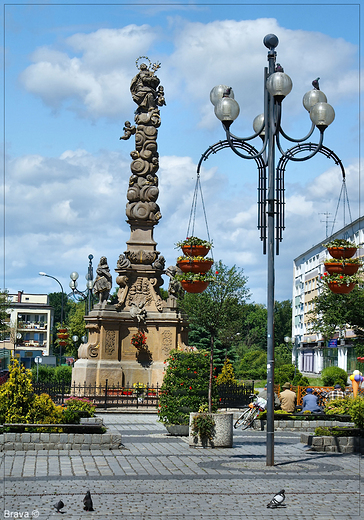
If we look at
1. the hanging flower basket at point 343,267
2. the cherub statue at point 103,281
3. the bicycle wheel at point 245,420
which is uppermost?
the cherub statue at point 103,281

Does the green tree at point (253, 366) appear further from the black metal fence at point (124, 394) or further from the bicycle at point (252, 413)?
Result: the bicycle at point (252, 413)

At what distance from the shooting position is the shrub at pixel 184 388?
18.3m

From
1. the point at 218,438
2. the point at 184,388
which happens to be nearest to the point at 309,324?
the point at 184,388

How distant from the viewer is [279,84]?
525 inches

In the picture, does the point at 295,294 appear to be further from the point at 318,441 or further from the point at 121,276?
the point at 318,441

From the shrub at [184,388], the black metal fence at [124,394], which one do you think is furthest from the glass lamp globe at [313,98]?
the black metal fence at [124,394]

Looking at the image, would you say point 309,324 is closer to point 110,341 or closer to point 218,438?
point 110,341

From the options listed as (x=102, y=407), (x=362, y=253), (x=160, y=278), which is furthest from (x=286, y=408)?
(x=362, y=253)

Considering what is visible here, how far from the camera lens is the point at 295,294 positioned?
4572 inches

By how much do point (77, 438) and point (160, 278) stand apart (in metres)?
15.2

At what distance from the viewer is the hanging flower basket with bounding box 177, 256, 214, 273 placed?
13922 mm

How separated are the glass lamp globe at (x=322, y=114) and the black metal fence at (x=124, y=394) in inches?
544

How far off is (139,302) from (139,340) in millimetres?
1554

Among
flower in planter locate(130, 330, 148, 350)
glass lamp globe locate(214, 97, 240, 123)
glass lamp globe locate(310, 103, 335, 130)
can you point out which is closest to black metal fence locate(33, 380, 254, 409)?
flower in planter locate(130, 330, 148, 350)
